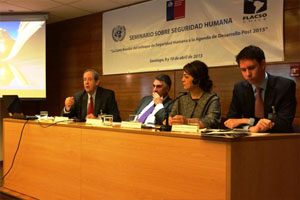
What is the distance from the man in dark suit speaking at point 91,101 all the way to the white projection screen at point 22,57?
204 centimetres

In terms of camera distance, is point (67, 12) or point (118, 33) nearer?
point (118, 33)

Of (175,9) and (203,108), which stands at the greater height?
(175,9)

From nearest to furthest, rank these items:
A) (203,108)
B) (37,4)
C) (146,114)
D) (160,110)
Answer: (203,108) < (160,110) < (146,114) < (37,4)

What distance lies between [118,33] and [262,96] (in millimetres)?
3201

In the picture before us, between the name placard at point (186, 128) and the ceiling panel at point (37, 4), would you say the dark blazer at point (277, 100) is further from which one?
the ceiling panel at point (37, 4)

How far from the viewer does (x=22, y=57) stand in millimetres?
5492

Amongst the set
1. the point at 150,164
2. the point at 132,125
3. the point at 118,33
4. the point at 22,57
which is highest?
the point at 118,33

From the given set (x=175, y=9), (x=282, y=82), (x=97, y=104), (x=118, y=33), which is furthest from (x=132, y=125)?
(x=118, y=33)

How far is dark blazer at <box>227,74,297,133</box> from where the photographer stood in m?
2.23

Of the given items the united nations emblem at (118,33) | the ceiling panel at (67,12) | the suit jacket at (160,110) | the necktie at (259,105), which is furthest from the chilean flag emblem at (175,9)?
the necktie at (259,105)

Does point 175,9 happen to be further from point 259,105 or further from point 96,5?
point 259,105

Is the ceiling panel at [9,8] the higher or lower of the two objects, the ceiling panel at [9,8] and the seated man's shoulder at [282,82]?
the higher

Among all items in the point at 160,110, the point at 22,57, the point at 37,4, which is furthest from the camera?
the point at 22,57

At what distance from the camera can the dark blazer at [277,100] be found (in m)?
2.23
